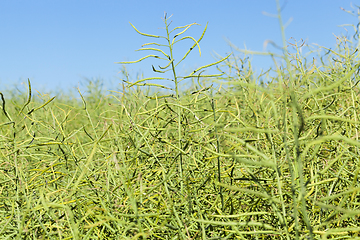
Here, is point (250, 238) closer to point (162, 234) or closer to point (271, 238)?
point (271, 238)

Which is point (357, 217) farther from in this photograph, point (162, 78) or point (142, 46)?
point (142, 46)

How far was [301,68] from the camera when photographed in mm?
1178

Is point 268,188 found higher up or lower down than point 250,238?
higher up

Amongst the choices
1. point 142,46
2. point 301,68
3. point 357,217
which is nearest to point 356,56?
point 301,68

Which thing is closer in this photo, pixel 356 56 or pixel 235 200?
A: pixel 235 200

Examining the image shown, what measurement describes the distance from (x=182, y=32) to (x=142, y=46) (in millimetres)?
126

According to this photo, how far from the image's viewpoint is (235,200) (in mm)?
951

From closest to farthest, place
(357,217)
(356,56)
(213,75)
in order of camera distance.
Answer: (213,75) < (357,217) < (356,56)

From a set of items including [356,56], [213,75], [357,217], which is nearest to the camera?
[213,75]

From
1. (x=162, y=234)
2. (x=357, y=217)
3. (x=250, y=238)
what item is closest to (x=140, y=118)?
(x=162, y=234)

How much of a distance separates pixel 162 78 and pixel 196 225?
0.44 m

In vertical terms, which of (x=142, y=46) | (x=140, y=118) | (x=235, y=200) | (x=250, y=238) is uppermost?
(x=142, y=46)

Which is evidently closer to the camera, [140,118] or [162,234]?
[162,234]

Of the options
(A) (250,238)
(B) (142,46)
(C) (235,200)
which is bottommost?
(A) (250,238)
